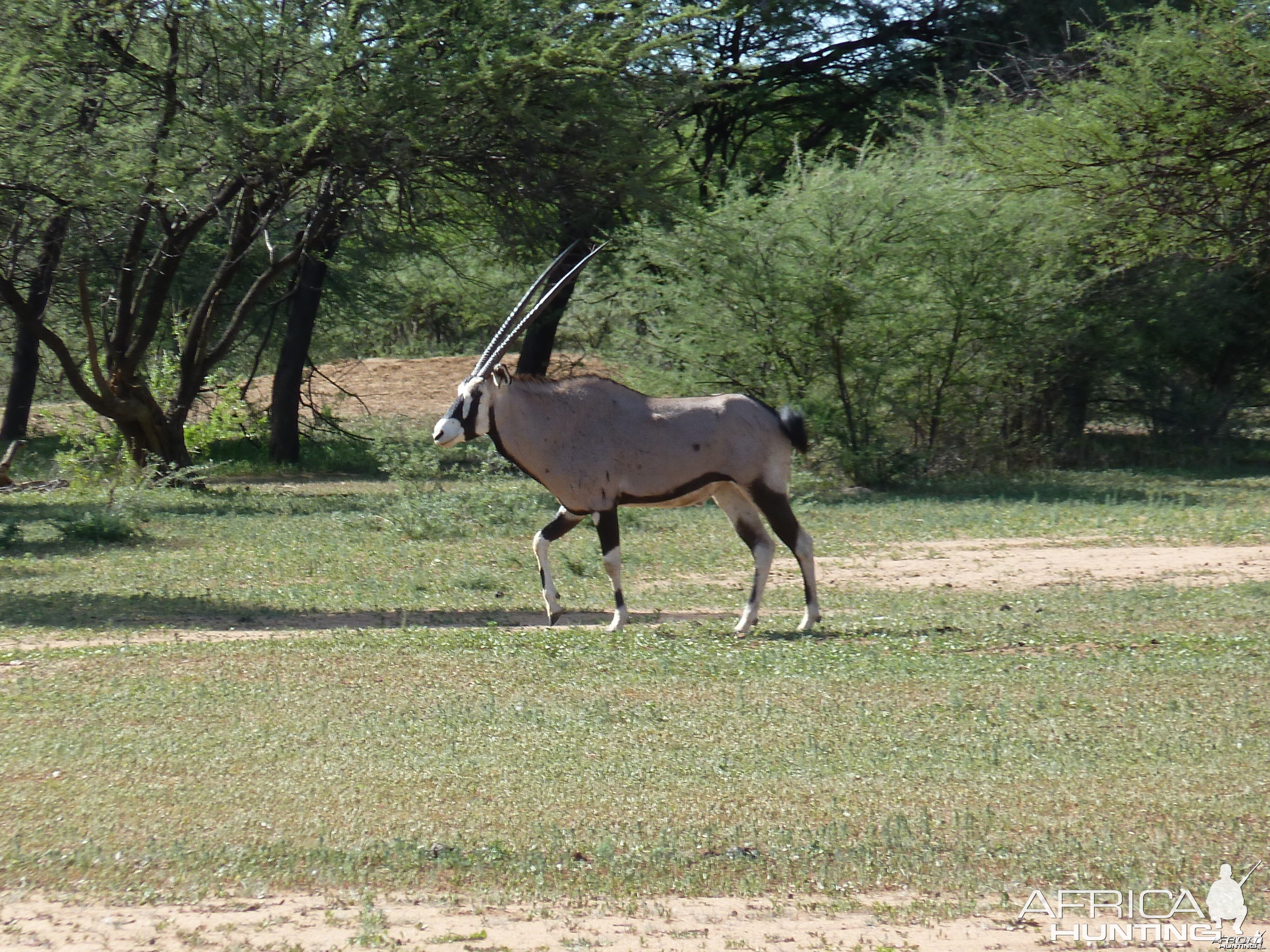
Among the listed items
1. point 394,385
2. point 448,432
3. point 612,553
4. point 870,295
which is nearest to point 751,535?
point 612,553

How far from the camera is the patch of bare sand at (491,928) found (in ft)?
16.1

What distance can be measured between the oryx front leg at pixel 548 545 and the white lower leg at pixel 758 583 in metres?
1.39

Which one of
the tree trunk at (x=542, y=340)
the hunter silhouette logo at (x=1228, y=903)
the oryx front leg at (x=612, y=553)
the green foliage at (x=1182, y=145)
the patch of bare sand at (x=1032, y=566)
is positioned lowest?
the patch of bare sand at (x=1032, y=566)

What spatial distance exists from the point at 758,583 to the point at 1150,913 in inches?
215

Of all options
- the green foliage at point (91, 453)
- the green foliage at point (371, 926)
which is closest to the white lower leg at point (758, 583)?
the green foliage at point (371, 926)

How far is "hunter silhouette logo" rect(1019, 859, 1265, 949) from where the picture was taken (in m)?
4.99

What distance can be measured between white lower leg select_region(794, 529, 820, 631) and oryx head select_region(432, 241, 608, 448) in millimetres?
2505

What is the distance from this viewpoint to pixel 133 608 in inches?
464

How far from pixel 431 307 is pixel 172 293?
15.7m

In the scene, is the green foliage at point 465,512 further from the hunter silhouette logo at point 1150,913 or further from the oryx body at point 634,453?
the hunter silhouette logo at point 1150,913

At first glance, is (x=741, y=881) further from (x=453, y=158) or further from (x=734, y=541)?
(x=453, y=158)

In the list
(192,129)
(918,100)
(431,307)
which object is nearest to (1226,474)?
(918,100)

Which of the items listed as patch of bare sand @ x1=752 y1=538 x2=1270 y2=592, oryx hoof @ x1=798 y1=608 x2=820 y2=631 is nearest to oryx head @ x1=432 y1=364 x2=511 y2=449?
oryx hoof @ x1=798 y1=608 x2=820 y2=631

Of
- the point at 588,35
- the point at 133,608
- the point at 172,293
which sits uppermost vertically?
the point at 588,35
